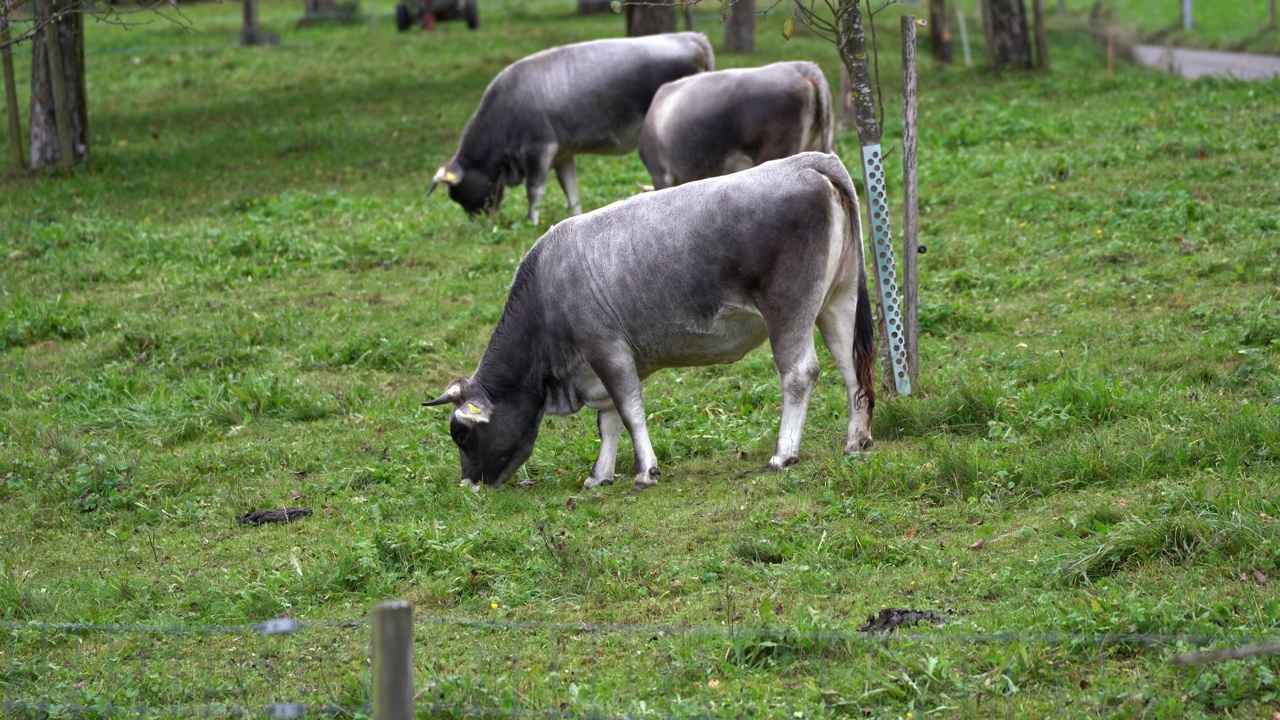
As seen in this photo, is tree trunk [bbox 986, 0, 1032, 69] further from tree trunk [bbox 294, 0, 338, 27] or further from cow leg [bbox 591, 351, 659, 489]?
tree trunk [bbox 294, 0, 338, 27]

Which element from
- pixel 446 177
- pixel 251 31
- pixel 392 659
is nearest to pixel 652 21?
pixel 446 177

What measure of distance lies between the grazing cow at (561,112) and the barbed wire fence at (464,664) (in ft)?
31.2

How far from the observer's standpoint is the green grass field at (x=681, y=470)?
5680 millimetres

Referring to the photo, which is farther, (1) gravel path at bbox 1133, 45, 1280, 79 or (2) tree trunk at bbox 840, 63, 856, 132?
(1) gravel path at bbox 1133, 45, 1280, 79

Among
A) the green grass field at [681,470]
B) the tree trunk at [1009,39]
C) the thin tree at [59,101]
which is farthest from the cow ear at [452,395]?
the tree trunk at [1009,39]

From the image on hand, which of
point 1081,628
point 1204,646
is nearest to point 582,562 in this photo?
point 1081,628

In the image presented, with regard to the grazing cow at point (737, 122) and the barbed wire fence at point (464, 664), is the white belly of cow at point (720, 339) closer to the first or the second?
the barbed wire fence at point (464, 664)

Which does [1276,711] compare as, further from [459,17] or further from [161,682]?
[459,17]

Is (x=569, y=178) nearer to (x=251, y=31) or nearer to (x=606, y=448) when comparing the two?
(x=606, y=448)

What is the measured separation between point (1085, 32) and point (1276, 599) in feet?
106

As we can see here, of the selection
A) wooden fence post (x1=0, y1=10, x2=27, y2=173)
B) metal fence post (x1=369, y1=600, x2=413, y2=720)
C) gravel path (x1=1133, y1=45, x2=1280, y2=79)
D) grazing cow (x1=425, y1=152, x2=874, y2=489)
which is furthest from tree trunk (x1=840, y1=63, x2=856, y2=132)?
metal fence post (x1=369, y1=600, x2=413, y2=720)

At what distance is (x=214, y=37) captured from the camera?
103ft

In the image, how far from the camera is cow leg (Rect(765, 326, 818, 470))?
821cm

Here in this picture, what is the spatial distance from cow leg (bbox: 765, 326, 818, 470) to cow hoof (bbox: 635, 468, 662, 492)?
715mm
